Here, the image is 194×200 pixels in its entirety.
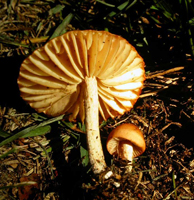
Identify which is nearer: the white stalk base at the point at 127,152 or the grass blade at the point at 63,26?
the white stalk base at the point at 127,152

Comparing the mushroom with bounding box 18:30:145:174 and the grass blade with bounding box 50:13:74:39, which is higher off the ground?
the grass blade with bounding box 50:13:74:39

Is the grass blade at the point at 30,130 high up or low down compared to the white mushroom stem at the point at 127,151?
up

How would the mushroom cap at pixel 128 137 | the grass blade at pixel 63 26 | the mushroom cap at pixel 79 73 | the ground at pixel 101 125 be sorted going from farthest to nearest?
the grass blade at pixel 63 26 < the ground at pixel 101 125 < the mushroom cap at pixel 128 137 < the mushroom cap at pixel 79 73

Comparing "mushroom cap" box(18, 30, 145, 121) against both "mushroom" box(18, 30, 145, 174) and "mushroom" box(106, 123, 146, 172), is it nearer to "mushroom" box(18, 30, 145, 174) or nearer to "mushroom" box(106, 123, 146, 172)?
"mushroom" box(18, 30, 145, 174)

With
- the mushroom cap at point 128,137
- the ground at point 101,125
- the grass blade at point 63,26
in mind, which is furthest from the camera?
the grass blade at point 63,26

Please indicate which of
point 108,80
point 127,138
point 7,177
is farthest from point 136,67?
point 7,177

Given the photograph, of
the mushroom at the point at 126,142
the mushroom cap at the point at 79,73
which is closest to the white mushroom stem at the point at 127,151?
the mushroom at the point at 126,142

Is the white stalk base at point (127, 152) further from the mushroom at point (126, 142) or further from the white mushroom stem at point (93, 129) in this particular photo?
the white mushroom stem at point (93, 129)

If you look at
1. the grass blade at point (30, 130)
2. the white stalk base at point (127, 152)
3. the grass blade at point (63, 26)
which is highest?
the grass blade at point (63, 26)

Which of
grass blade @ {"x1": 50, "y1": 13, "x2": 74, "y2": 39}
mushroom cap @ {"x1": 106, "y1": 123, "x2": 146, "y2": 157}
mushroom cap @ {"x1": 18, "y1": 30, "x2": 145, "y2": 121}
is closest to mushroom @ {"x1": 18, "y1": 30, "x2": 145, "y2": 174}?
mushroom cap @ {"x1": 18, "y1": 30, "x2": 145, "y2": 121}
